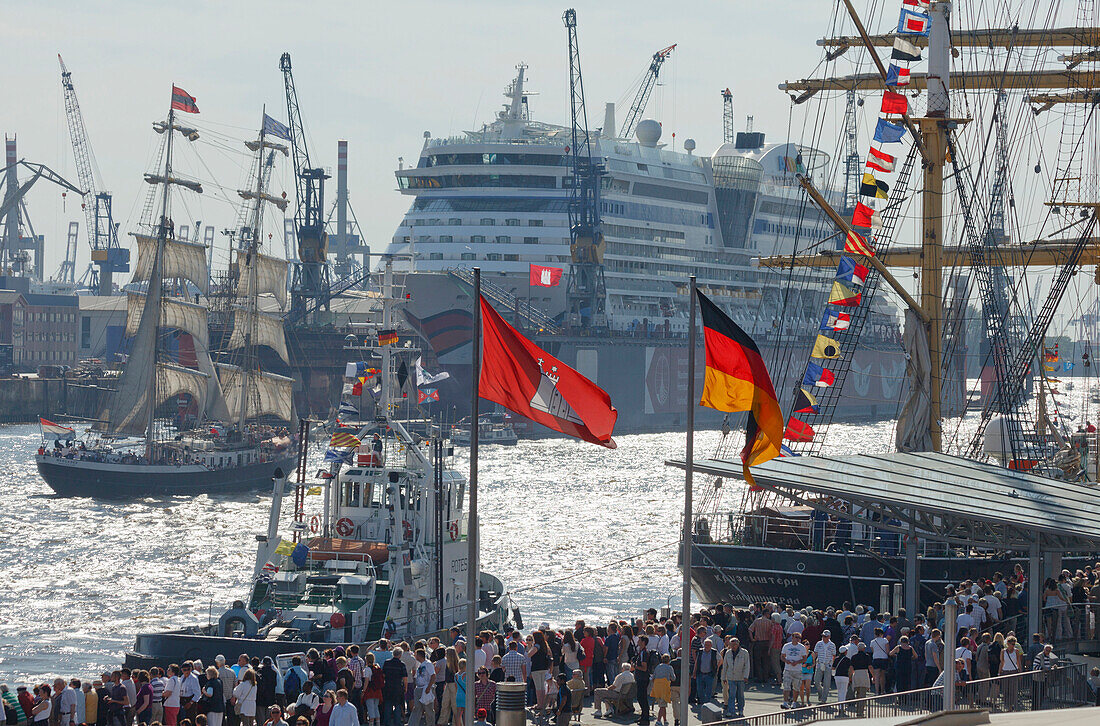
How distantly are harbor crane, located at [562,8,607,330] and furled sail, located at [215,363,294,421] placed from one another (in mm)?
34616

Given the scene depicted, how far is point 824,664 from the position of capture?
20703 mm

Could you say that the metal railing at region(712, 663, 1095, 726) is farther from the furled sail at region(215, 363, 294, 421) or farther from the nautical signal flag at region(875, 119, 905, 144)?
the furled sail at region(215, 363, 294, 421)

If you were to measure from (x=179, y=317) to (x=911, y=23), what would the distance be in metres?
62.9

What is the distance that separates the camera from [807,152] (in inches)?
6088

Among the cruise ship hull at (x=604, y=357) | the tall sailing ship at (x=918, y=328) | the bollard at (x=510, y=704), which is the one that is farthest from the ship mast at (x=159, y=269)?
the bollard at (x=510, y=704)

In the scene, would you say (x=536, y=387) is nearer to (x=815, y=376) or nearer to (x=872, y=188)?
(x=815, y=376)

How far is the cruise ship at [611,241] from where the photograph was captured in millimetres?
116938

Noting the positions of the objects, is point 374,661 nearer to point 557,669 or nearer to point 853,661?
point 557,669

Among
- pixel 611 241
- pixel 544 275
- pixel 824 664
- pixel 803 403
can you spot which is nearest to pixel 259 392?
pixel 544 275

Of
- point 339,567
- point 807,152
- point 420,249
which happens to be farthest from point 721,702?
point 807,152

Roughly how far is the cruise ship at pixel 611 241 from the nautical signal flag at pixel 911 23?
7088 centimetres

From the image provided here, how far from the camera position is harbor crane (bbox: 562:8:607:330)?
393ft

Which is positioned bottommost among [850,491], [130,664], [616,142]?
[130,664]

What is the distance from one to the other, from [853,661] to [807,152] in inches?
5472
